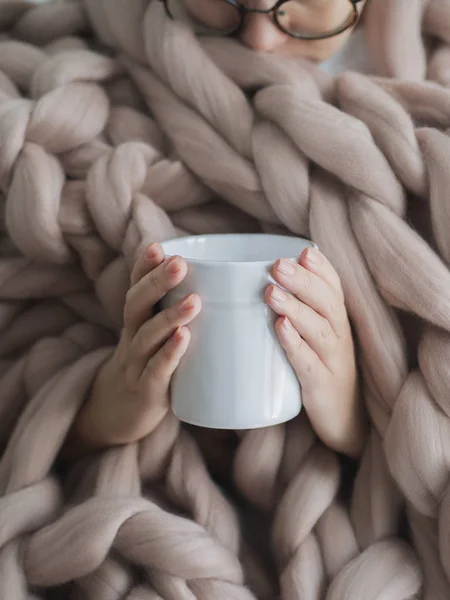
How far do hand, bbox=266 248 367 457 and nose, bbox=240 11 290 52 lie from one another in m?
0.25

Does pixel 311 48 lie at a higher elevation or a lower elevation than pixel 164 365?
higher

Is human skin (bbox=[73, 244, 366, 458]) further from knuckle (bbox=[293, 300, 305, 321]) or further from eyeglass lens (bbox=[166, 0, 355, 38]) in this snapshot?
eyeglass lens (bbox=[166, 0, 355, 38])

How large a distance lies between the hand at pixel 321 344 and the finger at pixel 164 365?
7cm

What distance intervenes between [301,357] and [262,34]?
0.33 m

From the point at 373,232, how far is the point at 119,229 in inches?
9.3

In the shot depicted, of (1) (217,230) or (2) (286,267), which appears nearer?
(2) (286,267)

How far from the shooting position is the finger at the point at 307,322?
1.63 ft

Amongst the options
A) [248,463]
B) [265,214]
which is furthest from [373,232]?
[248,463]

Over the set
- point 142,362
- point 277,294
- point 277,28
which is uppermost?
point 277,28

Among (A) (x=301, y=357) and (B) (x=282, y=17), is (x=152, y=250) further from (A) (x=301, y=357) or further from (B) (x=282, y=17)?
(B) (x=282, y=17)

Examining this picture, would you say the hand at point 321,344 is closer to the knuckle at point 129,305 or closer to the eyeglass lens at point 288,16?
the knuckle at point 129,305

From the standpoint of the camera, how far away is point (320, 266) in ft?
1.73

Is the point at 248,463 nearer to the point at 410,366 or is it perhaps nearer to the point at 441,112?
the point at 410,366

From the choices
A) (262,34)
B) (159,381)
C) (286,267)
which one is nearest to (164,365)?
(159,381)
